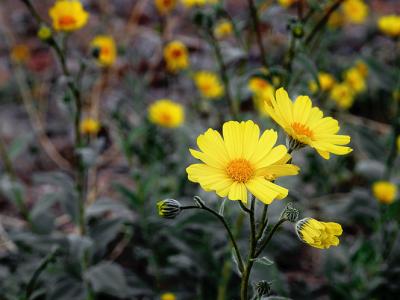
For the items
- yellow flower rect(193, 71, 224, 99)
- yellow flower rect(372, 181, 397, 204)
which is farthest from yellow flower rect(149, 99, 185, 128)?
yellow flower rect(372, 181, 397, 204)

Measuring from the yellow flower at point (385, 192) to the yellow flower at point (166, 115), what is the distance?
1183mm

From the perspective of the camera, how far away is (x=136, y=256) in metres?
2.47

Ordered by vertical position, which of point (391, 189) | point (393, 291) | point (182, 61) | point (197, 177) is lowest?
point (393, 291)

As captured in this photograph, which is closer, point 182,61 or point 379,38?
point 182,61

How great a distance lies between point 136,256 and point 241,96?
3.23ft

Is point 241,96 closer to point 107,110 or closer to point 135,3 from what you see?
point 107,110

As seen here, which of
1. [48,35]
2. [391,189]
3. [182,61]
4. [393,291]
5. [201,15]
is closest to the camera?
[48,35]

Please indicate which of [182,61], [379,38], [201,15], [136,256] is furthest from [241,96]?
[379,38]

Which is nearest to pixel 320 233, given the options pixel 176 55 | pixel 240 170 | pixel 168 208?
pixel 240 170

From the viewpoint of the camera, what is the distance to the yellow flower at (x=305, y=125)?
1.17m

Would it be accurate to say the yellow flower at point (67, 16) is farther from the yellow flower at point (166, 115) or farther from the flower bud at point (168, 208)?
the flower bud at point (168, 208)

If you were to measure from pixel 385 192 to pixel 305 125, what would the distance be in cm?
135

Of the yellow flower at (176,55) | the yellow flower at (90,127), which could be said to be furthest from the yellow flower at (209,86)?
the yellow flower at (90,127)

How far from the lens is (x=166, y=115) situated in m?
2.93
